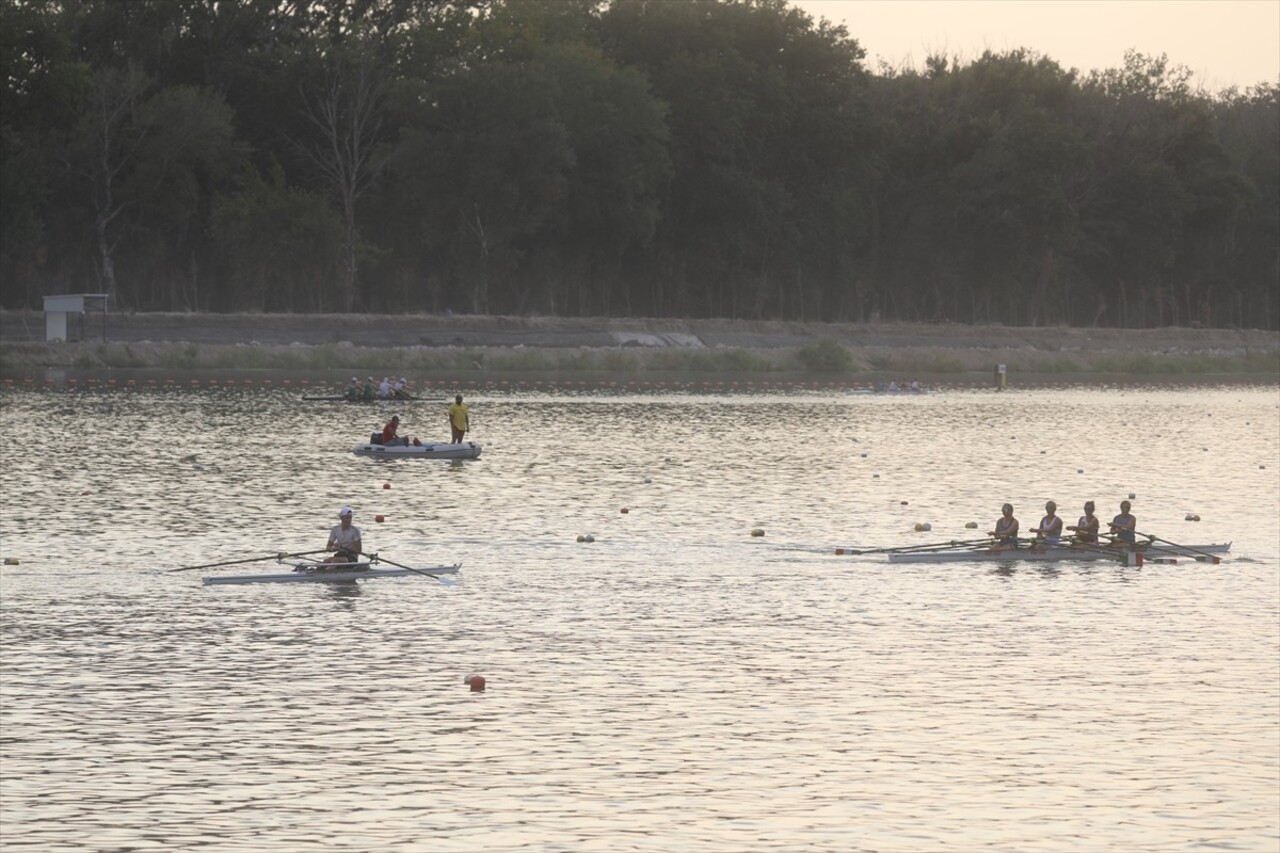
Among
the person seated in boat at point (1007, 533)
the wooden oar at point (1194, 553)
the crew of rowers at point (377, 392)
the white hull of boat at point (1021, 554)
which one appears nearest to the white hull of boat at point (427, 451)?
the crew of rowers at point (377, 392)

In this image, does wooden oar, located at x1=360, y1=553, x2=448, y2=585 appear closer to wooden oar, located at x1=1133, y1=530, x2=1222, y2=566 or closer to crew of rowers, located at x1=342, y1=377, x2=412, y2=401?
wooden oar, located at x1=1133, y1=530, x2=1222, y2=566

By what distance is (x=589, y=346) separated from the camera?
456 feet

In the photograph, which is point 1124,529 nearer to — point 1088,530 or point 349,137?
point 1088,530

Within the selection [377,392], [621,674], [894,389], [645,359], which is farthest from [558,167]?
[621,674]

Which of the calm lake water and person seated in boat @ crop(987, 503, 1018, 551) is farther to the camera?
person seated in boat @ crop(987, 503, 1018, 551)

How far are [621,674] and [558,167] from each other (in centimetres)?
10469

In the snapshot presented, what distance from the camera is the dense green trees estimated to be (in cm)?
13038

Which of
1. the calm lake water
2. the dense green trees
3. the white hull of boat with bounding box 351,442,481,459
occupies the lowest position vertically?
the calm lake water

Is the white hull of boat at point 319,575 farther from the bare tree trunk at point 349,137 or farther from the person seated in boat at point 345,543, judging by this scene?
the bare tree trunk at point 349,137

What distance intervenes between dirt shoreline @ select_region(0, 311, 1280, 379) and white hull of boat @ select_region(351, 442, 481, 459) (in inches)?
2250

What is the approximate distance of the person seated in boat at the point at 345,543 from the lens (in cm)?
3909

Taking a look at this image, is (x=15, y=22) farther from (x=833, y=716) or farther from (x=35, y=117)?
(x=833, y=716)

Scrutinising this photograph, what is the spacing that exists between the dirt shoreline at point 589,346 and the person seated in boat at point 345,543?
8513 centimetres

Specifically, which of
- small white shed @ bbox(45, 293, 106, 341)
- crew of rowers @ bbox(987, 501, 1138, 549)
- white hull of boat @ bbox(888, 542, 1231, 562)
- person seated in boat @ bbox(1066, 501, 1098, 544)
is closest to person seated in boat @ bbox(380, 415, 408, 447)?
white hull of boat @ bbox(888, 542, 1231, 562)
